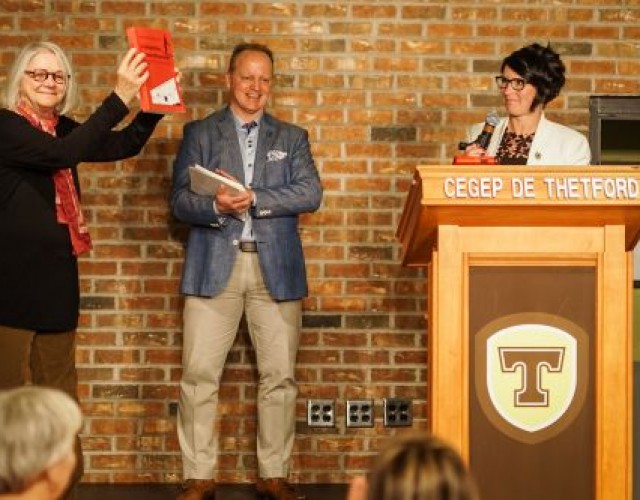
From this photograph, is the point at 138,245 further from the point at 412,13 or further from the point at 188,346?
the point at 412,13

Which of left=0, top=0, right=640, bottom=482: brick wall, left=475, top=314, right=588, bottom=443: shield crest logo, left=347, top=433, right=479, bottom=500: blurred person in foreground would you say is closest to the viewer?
left=347, top=433, right=479, bottom=500: blurred person in foreground

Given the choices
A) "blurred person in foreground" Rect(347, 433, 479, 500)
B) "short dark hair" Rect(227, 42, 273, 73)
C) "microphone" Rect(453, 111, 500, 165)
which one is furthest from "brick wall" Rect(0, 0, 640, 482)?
"blurred person in foreground" Rect(347, 433, 479, 500)

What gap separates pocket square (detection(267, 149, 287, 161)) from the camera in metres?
4.66

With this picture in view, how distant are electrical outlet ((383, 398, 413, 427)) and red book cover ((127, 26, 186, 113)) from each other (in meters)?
1.73

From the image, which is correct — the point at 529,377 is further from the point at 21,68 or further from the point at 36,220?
the point at 21,68

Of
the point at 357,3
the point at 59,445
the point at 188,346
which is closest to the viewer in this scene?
the point at 59,445

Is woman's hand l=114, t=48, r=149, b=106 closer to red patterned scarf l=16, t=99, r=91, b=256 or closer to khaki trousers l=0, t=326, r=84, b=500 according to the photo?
red patterned scarf l=16, t=99, r=91, b=256

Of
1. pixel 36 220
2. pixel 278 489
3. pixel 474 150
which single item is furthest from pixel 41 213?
pixel 278 489

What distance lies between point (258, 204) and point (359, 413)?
45.2 inches

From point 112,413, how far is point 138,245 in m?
0.71

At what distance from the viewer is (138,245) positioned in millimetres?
5129

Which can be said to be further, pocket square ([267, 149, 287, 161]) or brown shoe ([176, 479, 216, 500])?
pocket square ([267, 149, 287, 161])

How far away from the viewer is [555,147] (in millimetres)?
4086

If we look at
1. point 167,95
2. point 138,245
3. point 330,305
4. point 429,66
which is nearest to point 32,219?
point 167,95
